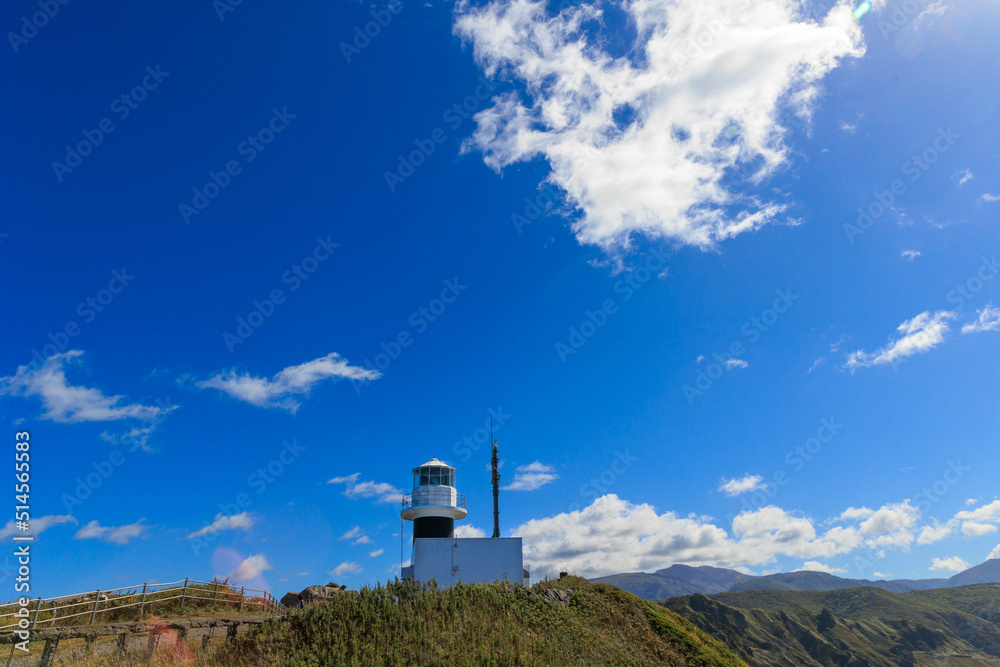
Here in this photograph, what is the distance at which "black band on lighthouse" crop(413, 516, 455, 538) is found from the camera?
3131 centimetres

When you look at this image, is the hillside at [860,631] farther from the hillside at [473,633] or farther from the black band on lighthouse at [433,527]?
the hillside at [473,633]

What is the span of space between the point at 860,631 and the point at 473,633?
176273 millimetres

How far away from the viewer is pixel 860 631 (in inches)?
5674

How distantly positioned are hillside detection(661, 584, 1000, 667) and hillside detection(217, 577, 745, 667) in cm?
9544

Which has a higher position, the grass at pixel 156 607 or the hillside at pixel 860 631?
the grass at pixel 156 607

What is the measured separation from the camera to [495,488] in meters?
36.5

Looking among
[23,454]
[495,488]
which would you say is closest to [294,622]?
[23,454]

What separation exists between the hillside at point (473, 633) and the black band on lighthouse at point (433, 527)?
808 cm

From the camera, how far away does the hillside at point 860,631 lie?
128 m

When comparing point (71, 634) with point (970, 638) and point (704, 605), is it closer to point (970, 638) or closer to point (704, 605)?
point (704, 605)

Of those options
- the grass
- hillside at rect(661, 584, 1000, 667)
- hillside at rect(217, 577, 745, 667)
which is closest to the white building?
hillside at rect(217, 577, 745, 667)

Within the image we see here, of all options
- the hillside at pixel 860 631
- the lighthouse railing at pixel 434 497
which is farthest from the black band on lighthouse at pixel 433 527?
the hillside at pixel 860 631

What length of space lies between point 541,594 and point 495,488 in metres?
13.1

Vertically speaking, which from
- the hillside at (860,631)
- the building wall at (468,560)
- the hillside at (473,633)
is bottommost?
the hillside at (860,631)
